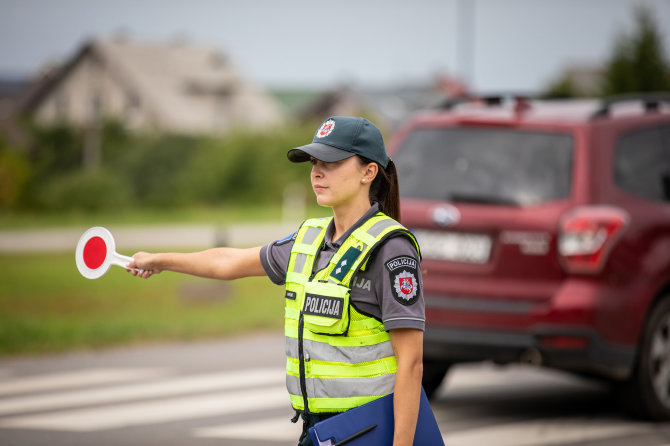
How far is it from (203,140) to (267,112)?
37512 mm

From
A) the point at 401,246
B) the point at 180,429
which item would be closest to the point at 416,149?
the point at 180,429

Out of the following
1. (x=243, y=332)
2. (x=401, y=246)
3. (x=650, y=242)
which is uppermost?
(x=401, y=246)

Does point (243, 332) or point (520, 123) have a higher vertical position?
point (520, 123)

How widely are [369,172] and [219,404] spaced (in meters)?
4.35

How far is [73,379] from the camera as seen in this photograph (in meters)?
8.19

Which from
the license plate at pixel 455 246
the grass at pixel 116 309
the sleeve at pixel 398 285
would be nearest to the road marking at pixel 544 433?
the license plate at pixel 455 246

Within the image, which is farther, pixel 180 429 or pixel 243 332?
pixel 243 332

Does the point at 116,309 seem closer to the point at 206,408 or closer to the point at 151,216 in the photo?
the point at 206,408

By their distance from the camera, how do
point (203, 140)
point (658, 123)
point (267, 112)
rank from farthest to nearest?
point (267, 112) → point (203, 140) → point (658, 123)

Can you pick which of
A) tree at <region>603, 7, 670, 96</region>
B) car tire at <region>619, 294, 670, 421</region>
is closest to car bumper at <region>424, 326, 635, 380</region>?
car tire at <region>619, 294, 670, 421</region>

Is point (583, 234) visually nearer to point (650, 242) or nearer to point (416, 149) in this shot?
point (650, 242)

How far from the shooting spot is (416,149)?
690 cm

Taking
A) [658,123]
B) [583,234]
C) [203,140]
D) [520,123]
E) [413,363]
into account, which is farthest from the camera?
[203,140]

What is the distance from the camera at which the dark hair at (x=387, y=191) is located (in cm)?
343
